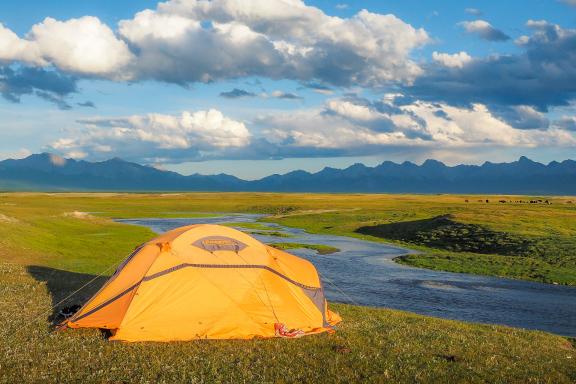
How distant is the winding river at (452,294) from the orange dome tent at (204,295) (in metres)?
11.7

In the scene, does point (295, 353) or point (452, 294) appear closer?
point (295, 353)

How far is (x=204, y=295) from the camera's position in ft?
59.2

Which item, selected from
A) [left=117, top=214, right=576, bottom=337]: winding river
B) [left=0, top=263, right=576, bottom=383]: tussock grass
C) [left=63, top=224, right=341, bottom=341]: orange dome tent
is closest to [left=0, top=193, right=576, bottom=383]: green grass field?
[left=0, top=263, right=576, bottom=383]: tussock grass

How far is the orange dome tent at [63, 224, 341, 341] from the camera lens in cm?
1722

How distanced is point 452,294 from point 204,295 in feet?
Result: 69.7

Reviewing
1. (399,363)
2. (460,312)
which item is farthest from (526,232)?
(399,363)

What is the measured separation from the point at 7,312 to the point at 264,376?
11.5 metres

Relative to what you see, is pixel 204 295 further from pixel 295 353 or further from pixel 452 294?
pixel 452 294

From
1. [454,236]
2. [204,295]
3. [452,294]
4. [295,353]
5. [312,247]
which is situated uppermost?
[204,295]

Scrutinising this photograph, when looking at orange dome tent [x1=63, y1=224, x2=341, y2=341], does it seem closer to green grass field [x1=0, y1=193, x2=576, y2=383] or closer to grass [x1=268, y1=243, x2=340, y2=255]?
green grass field [x1=0, y1=193, x2=576, y2=383]

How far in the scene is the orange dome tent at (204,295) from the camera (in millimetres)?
17219

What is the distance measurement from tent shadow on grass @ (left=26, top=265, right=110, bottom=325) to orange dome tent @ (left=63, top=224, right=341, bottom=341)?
2868mm

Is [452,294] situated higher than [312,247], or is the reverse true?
[312,247]

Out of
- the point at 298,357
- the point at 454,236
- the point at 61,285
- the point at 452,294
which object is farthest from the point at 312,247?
the point at 298,357
